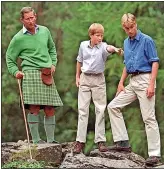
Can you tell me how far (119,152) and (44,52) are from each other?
49.3 inches

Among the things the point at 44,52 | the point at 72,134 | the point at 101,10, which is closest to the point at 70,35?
the point at 101,10

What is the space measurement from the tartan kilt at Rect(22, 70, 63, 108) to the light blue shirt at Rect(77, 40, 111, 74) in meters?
0.44

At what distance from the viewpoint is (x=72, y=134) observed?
12.2m

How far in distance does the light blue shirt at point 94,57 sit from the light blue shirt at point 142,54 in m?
0.27

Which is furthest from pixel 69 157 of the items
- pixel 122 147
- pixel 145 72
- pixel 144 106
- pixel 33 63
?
pixel 145 72

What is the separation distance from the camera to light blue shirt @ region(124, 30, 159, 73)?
594 centimetres

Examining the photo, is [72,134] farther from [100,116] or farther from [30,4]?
[100,116]

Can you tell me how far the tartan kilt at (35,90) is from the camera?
6188mm

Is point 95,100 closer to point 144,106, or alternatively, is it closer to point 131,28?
point 144,106

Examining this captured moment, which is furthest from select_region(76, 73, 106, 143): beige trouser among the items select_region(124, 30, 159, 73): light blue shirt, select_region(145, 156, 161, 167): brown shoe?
select_region(145, 156, 161, 167): brown shoe

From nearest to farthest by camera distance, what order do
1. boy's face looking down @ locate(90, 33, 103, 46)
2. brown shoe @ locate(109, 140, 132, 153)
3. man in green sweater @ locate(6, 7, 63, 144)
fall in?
A: boy's face looking down @ locate(90, 33, 103, 46) < man in green sweater @ locate(6, 7, 63, 144) < brown shoe @ locate(109, 140, 132, 153)

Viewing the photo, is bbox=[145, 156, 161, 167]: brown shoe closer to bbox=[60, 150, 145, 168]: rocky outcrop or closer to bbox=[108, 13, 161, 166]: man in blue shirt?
bbox=[108, 13, 161, 166]: man in blue shirt

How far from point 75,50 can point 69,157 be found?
17.1 ft

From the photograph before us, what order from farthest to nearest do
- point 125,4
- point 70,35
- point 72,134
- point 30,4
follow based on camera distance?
1. point 30,4
2. point 72,134
3. point 70,35
4. point 125,4
